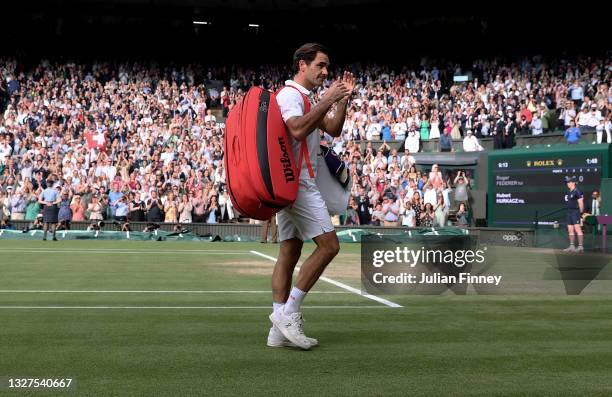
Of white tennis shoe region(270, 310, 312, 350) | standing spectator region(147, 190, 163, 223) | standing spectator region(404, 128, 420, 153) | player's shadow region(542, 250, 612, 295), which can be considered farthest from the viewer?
standing spectator region(404, 128, 420, 153)

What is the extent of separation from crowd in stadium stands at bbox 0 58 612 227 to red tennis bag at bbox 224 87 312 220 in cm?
1578

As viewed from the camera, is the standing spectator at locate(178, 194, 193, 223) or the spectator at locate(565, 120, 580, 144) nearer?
the spectator at locate(565, 120, 580, 144)

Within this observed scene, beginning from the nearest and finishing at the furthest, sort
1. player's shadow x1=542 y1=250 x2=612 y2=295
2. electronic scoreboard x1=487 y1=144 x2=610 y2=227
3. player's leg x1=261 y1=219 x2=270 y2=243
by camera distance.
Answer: player's shadow x1=542 y1=250 x2=612 y2=295 → player's leg x1=261 y1=219 x2=270 y2=243 → electronic scoreboard x1=487 y1=144 x2=610 y2=227

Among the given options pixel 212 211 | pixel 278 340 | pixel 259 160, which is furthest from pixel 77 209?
pixel 259 160

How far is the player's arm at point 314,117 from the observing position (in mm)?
5762

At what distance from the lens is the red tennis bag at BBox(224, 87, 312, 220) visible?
226 inches

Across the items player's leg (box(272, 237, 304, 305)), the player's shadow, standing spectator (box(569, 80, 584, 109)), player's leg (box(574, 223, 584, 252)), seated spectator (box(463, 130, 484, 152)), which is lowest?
the player's shadow

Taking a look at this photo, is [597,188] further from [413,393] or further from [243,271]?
[413,393]

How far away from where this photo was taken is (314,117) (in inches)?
228

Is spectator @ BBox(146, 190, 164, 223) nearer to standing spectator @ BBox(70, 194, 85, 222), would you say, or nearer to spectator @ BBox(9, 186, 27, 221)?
standing spectator @ BBox(70, 194, 85, 222)

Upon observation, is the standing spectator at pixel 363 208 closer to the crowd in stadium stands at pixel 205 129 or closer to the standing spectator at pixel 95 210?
the crowd in stadium stands at pixel 205 129

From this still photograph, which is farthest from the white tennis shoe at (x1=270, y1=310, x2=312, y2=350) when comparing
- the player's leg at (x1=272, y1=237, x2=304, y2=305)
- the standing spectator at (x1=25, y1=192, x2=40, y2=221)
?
the standing spectator at (x1=25, y1=192, x2=40, y2=221)

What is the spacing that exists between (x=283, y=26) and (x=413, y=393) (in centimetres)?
4041

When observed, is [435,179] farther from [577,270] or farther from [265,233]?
[577,270]
